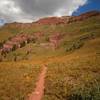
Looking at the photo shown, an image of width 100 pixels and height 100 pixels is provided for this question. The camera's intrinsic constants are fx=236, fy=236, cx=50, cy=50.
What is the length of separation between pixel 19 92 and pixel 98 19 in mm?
177131

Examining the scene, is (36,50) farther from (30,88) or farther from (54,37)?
(30,88)

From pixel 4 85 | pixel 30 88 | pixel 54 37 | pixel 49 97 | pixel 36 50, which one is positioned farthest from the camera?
pixel 54 37

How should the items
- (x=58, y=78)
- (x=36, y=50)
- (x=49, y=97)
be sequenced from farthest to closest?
(x=36, y=50) < (x=58, y=78) < (x=49, y=97)

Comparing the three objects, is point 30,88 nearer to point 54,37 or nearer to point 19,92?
point 19,92

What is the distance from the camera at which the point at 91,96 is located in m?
22.9

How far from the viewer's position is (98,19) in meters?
197

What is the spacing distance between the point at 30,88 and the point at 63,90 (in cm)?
441

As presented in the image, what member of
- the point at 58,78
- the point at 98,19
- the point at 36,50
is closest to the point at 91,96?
the point at 58,78

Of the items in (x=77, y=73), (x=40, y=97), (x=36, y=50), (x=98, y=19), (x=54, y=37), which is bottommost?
(x=40, y=97)

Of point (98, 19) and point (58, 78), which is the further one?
point (98, 19)

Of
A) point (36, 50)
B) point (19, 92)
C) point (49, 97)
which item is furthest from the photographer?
point (36, 50)

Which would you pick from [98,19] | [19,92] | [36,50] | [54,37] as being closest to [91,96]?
[19,92]

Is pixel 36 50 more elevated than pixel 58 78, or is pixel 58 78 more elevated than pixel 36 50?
pixel 36 50

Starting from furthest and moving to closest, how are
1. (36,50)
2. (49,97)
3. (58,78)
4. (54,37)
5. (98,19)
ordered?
(98,19) < (54,37) < (36,50) < (58,78) < (49,97)
